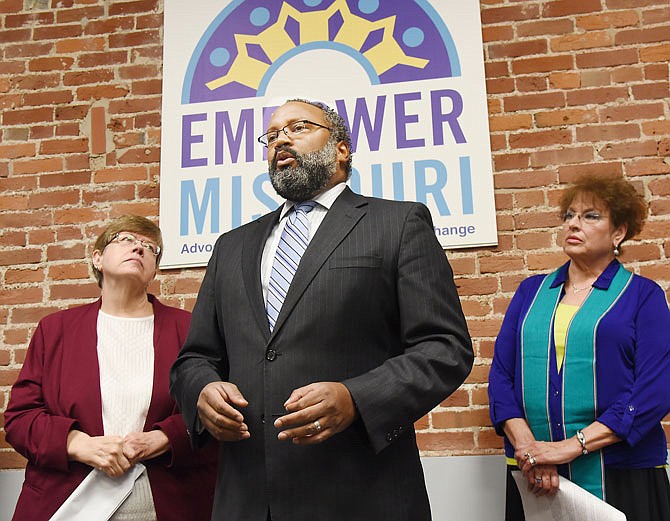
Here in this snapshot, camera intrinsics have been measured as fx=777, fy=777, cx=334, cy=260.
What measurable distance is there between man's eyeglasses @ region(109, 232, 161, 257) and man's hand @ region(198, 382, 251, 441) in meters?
1.14

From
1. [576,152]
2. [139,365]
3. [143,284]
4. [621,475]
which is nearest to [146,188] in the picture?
[143,284]

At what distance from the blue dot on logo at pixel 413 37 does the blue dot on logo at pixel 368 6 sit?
182 millimetres

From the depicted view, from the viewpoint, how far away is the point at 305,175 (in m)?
1.88

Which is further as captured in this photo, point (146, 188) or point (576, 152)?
point (146, 188)

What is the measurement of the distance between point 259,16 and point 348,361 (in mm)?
2176

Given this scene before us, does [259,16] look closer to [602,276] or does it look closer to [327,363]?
[602,276]

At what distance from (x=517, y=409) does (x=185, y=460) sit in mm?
992

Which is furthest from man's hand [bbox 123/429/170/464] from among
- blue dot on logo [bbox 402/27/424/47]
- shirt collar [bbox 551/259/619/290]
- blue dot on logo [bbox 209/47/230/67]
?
blue dot on logo [bbox 402/27/424/47]

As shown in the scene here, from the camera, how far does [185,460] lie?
221cm

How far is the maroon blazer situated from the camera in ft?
7.21

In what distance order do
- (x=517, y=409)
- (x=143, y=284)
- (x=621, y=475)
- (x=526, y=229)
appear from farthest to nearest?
(x=526, y=229), (x=143, y=284), (x=517, y=409), (x=621, y=475)

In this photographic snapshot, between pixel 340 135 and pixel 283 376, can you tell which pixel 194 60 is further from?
pixel 283 376

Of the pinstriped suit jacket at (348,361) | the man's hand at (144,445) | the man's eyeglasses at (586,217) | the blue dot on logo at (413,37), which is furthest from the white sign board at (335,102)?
the pinstriped suit jacket at (348,361)

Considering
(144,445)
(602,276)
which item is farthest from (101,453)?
(602,276)
